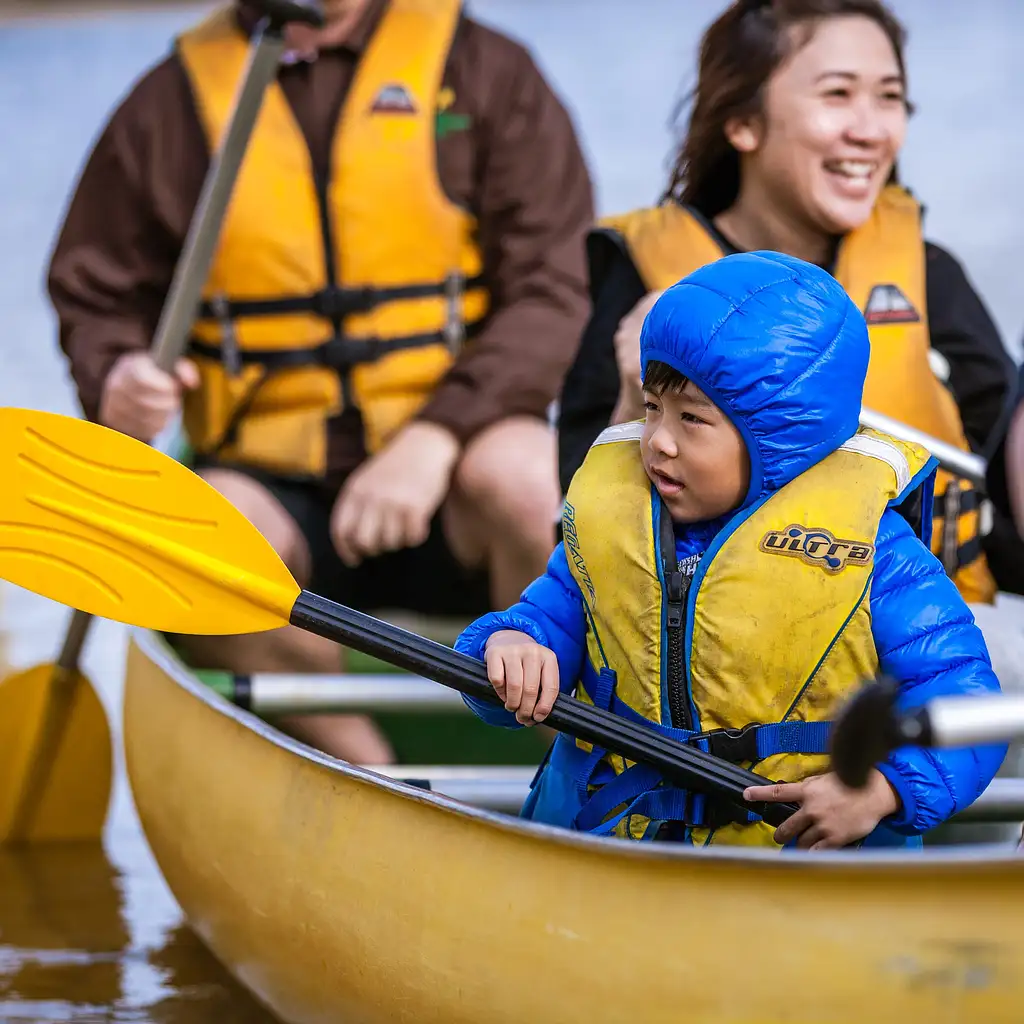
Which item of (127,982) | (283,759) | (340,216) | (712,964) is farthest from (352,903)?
(340,216)

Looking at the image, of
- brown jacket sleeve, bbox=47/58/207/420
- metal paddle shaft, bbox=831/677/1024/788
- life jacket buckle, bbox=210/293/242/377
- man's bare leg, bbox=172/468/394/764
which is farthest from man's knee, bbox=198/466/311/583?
metal paddle shaft, bbox=831/677/1024/788

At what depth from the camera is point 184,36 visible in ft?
7.63

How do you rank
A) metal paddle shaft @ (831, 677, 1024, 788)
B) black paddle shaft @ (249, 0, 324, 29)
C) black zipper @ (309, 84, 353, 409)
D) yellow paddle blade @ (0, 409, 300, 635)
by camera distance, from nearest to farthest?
1. metal paddle shaft @ (831, 677, 1024, 788)
2. yellow paddle blade @ (0, 409, 300, 635)
3. black paddle shaft @ (249, 0, 324, 29)
4. black zipper @ (309, 84, 353, 409)

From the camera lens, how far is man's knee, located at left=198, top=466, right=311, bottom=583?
2.06 m

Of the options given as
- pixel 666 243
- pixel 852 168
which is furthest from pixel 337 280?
pixel 852 168

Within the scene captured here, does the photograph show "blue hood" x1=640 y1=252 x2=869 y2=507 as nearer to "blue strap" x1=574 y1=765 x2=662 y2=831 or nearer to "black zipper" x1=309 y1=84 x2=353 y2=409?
"blue strap" x1=574 y1=765 x2=662 y2=831

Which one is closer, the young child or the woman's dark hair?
the young child

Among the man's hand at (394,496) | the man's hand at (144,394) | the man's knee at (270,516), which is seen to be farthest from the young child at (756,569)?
the man's hand at (144,394)

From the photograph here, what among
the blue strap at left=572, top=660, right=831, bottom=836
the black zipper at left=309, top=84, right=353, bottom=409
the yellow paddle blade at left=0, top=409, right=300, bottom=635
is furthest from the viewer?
the black zipper at left=309, top=84, right=353, bottom=409

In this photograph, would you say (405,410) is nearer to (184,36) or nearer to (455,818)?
(184,36)

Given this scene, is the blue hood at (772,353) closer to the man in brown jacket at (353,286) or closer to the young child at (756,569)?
the young child at (756,569)

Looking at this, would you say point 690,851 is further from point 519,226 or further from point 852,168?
point 519,226

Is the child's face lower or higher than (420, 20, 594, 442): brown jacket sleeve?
lower

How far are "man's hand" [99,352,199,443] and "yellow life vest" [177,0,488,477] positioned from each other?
9cm
